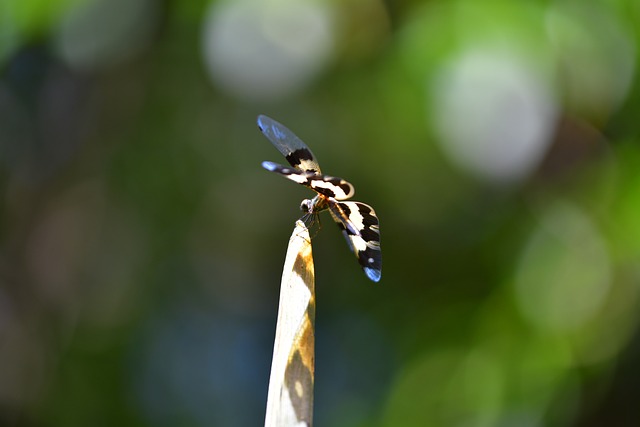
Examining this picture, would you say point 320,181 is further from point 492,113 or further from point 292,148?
point 492,113

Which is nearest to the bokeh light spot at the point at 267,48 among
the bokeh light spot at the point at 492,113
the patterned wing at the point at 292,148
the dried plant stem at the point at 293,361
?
the bokeh light spot at the point at 492,113

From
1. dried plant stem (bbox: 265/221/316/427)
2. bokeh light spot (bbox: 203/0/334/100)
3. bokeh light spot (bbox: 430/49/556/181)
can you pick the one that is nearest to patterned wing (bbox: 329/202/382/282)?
dried plant stem (bbox: 265/221/316/427)

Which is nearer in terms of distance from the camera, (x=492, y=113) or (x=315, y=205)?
(x=315, y=205)

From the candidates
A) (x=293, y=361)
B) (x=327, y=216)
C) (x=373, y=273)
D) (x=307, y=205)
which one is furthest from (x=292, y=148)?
(x=327, y=216)

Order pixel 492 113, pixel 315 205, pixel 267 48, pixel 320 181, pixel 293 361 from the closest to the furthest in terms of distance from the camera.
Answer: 1. pixel 293 361
2. pixel 320 181
3. pixel 315 205
4. pixel 492 113
5. pixel 267 48

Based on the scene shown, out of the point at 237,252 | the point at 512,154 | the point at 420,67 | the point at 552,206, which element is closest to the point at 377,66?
the point at 420,67

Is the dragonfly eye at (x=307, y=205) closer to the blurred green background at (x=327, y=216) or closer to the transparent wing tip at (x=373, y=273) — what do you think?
the transparent wing tip at (x=373, y=273)

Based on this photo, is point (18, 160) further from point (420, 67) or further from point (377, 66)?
point (420, 67)
